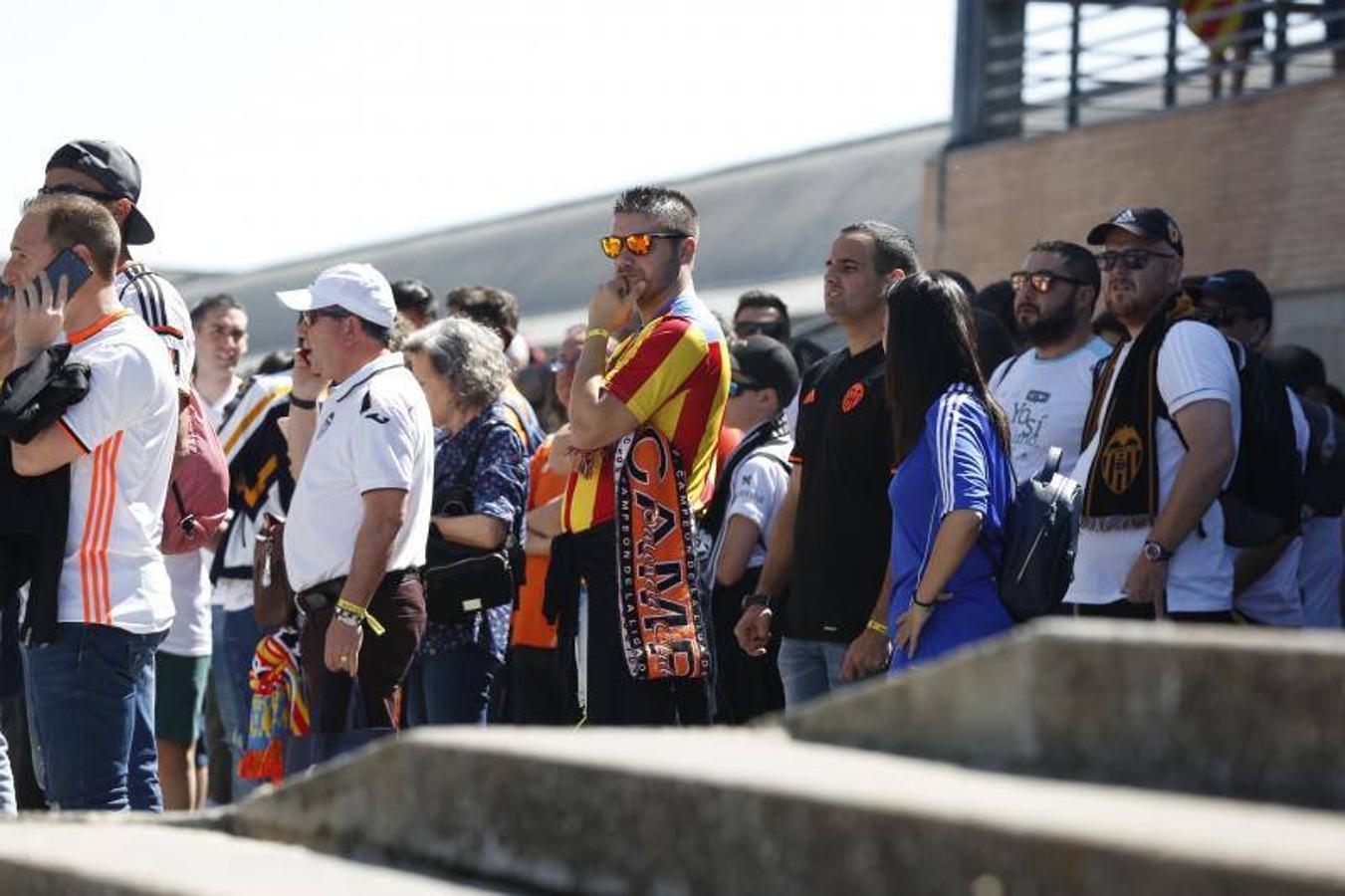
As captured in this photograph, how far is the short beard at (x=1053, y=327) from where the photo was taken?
6.96 m

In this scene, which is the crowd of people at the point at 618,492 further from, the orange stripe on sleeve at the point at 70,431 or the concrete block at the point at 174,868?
the concrete block at the point at 174,868

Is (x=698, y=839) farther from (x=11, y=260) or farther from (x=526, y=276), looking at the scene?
(x=526, y=276)

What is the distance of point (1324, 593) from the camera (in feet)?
26.9

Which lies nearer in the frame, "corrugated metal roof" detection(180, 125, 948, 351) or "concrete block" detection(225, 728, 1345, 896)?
"concrete block" detection(225, 728, 1345, 896)

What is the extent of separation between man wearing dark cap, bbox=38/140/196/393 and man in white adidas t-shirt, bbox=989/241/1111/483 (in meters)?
2.60

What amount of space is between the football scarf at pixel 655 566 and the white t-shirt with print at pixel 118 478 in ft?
4.17

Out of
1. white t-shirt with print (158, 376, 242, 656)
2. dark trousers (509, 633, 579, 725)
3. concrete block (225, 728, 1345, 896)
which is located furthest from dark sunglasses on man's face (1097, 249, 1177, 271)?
concrete block (225, 728, 1345, 896)

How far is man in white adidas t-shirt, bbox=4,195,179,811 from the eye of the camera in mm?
5254

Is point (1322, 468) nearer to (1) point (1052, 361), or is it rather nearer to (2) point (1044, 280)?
(1) point (1052, 361)

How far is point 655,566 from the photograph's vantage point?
6.02 meters

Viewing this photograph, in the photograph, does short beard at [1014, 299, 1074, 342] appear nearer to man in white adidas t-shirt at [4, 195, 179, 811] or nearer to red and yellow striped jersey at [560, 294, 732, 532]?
red and yellow striped jersey at [560, 294, 732, 532]

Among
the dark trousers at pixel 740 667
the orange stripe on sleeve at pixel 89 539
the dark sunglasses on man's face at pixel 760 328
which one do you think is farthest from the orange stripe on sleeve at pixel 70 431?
the dark sunglasses on man's face at pixel 760 328

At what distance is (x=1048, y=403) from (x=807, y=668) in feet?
3.99

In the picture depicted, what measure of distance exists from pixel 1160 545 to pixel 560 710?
2.39 m
